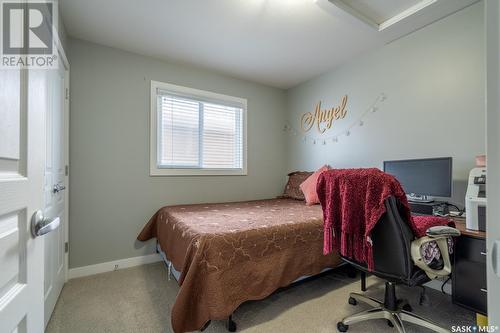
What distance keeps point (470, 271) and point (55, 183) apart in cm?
311

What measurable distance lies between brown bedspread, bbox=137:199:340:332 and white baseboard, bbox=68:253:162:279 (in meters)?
0.71

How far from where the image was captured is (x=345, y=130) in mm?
3014

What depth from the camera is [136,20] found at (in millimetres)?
2201

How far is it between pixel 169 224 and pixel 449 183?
244cm

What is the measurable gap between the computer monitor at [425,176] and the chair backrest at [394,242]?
826mm

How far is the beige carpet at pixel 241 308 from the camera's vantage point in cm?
163

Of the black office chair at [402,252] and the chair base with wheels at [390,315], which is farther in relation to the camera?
the chair base with wheels at [390,315]

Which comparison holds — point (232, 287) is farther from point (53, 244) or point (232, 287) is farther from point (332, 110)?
point (332, 110)

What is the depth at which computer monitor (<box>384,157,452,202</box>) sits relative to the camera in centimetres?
189

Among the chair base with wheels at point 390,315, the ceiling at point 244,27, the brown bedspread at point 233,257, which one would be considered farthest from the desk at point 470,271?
the ceiling at point 244,27

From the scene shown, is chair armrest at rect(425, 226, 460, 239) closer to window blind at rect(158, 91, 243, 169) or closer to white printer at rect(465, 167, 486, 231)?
white printer at rect(465, 167, 486, 231)

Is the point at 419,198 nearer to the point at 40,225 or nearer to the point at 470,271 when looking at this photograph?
the point at 470,271

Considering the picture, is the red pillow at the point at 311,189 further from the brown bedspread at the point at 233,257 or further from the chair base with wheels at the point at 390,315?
the chair base with wheels at the point at 390,315

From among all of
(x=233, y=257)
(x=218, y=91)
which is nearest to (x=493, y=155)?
(x=233, y=257)
